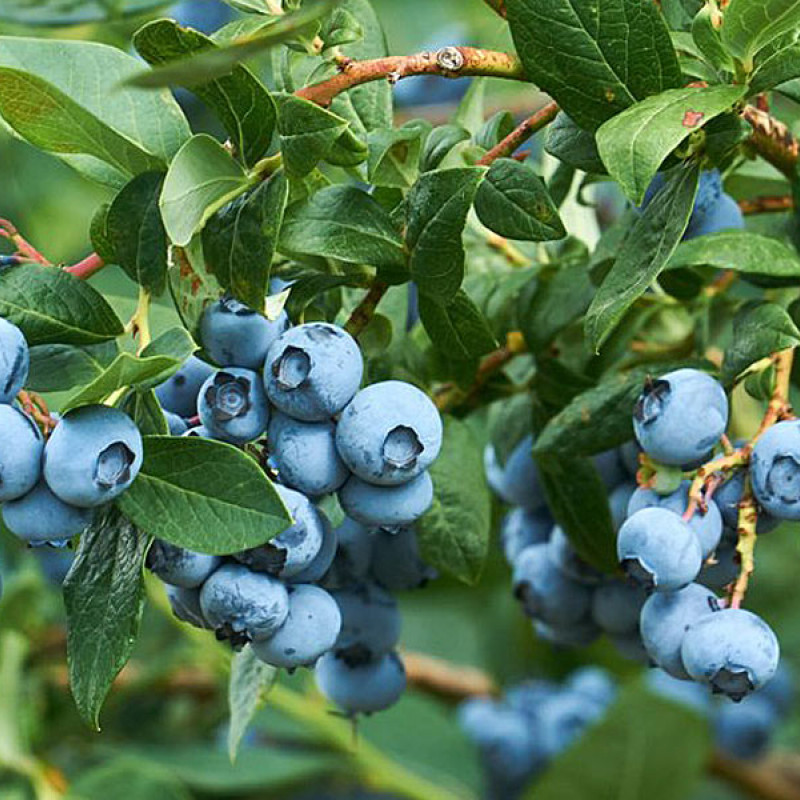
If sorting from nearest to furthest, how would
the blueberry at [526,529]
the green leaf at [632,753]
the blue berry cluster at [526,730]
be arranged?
1. the blueberry at [526,529]
2. the green leaf at [632,753]
3. the blue berry cluster at [526,730]

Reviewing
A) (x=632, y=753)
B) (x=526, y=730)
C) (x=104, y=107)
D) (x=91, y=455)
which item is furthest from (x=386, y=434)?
(x=526, y=730)

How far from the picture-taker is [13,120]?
79cm

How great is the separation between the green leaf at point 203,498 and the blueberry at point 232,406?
26 mm

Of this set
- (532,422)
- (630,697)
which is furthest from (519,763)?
(532,422)

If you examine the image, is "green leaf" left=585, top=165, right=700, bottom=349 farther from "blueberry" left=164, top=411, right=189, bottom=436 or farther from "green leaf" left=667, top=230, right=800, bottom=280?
"blueberry" left=164, top=411, right=189, bottom=436

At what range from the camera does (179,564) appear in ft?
2.61

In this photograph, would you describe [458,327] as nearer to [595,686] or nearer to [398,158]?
[398,158]

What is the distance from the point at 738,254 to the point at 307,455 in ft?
0.95

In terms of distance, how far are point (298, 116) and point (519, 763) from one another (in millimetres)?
1556

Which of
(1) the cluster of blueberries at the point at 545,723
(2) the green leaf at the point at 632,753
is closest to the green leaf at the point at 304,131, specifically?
(2) the green leaf at the point at 632,753

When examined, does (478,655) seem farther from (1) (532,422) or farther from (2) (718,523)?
(2) (718,523)

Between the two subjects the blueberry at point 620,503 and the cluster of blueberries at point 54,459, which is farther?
the blueberry at point 620,503

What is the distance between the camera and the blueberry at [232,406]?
0.77 meters

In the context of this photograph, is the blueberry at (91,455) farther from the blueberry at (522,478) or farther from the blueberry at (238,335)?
the blueberry at (522,478)
